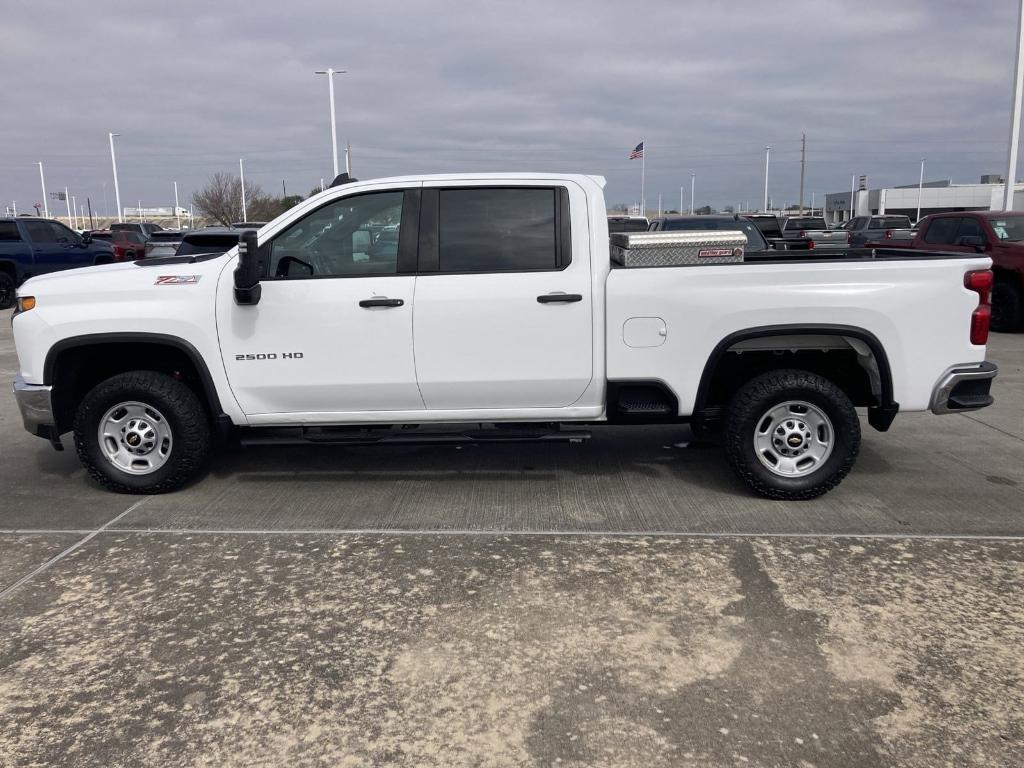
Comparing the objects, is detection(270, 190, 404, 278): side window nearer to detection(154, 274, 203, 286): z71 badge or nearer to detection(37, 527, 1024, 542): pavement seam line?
detection(154, 274, 203, 286): z71 badge

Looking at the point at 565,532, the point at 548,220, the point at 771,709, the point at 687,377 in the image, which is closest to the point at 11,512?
the point at 565,532

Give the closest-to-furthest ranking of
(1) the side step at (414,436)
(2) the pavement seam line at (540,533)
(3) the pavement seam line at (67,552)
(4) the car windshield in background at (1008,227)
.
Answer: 1. (3) the pavement seam line at (67,552)
2. (2) the pavement seam line at (540,533)
3. (1) the side step at (414,436)
4. (4) the car windshield in background at (1008,227)

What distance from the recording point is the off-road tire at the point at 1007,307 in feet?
43.1

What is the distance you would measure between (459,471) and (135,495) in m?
2.12

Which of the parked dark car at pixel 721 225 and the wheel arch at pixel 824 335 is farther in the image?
the parked dark car at pixel 721 225

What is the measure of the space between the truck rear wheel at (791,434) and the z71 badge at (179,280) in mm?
3343

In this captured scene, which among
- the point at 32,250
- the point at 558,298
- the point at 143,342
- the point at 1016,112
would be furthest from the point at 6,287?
the point at 1016,112

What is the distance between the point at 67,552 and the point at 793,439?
4203mm

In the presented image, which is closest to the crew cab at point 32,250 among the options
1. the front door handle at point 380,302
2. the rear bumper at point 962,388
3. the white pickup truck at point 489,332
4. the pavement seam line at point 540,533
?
the white pickup truck at point 489,332

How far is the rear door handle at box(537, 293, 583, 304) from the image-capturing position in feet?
17.0

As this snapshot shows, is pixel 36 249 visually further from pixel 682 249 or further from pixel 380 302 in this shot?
pixel 682 249

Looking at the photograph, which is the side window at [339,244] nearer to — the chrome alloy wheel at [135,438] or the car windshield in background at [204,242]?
the chrome alloy wheel at [135,438]

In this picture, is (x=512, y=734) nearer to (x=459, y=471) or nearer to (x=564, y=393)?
(x=564, y=393)

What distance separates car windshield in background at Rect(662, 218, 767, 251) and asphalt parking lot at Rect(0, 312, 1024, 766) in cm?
597
